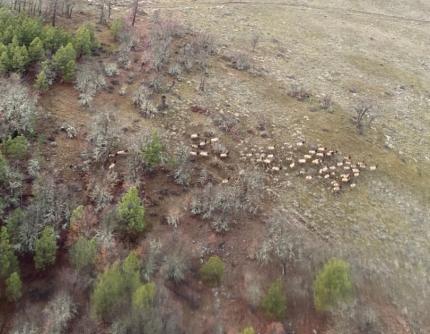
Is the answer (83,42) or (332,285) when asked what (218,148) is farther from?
(83,42)

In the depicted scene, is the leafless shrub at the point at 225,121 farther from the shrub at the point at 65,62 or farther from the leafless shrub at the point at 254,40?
the leafless shrub at the point at 254,40

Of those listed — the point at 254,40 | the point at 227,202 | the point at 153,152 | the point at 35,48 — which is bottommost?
the point at 227,202

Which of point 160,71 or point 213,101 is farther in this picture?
point 160,71

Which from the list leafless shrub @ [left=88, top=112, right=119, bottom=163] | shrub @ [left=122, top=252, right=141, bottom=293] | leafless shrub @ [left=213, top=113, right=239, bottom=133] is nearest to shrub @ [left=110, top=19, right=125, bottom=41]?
leafless shrub @ [left=88, top=112, right=119, bottom=163]

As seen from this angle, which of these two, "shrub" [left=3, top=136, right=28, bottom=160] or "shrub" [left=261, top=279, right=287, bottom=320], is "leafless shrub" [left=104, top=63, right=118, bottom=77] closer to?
"shrub" [left=3, top=136, right=28, bottom=160]

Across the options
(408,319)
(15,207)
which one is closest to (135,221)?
(15,207)

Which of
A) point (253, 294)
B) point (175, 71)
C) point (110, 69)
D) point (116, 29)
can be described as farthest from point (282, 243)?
point (116, 29)

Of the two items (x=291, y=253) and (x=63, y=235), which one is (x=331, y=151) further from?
(x=63, y=235)
